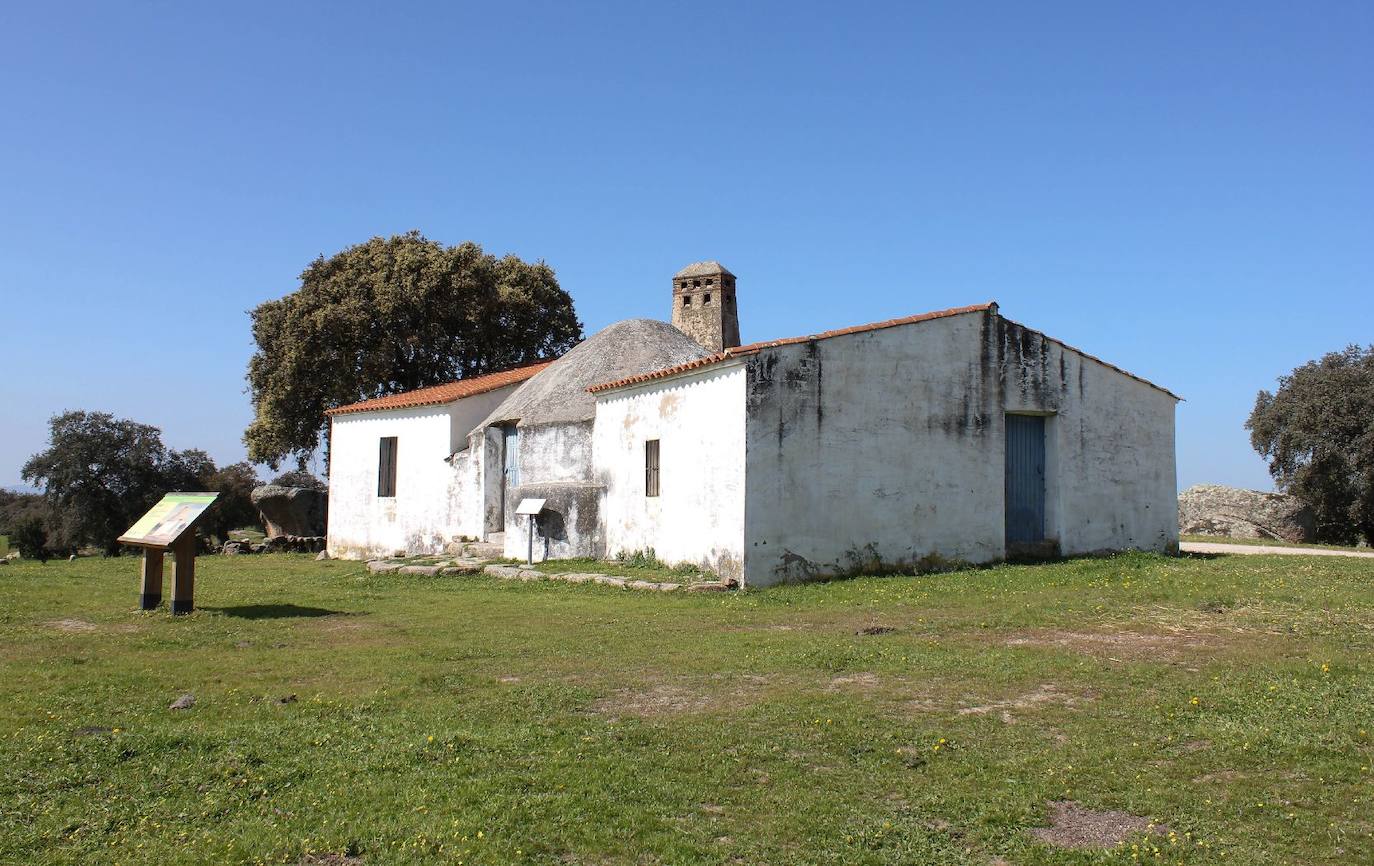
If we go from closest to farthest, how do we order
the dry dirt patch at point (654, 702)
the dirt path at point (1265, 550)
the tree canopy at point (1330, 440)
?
the dry dirt patch at point (654, 702), the dirt path at point (1265, 550), the tree canopy at point (1330, 440)

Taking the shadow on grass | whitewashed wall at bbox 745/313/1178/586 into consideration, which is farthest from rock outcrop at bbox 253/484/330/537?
whitewashed wall at bbox 745/313/1178/586

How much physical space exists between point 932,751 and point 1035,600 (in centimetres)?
796

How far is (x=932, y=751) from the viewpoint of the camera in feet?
22.4

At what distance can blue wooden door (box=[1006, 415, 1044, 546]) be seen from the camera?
19.4m

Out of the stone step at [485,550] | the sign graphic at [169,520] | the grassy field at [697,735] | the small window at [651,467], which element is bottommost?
the grassy field at [697,735]

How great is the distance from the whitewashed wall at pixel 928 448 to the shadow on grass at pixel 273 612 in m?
6.54

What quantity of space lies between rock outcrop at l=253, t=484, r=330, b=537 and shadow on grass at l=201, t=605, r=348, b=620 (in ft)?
64.1

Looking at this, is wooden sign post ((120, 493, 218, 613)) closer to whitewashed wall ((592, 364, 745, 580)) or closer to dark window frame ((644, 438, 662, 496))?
whitewashed wall ((592, 364, 745, 580))

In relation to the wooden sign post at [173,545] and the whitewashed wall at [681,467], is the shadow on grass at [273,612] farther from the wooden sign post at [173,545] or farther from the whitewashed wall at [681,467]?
the whitewashed wall at [681,467]

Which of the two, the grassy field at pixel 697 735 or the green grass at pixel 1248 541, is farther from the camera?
the green grass at pixel 1248 541

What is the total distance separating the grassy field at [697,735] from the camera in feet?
17.5

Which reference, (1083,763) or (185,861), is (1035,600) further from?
(185,861)

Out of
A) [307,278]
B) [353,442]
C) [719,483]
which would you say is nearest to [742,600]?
[719,483]

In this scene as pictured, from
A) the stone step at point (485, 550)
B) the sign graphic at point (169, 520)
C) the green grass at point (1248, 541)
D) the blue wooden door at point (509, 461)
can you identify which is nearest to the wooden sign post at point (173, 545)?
the sign graphic at point (169, 520)
